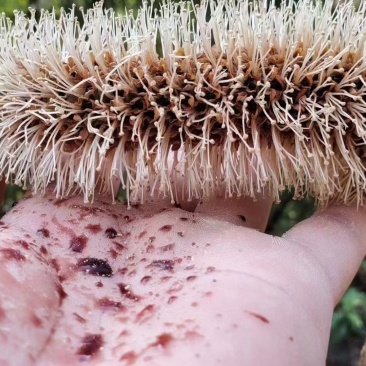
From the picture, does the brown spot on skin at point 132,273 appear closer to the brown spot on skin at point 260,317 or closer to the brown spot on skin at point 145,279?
the brown spot on skin at point 145,279

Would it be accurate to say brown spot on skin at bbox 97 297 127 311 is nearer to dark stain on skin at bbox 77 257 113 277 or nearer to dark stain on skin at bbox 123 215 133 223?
dark stain on skin at bbox 77 257 113 277

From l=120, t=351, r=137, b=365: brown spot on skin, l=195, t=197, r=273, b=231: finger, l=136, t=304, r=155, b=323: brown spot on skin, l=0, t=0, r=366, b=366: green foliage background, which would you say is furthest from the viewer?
l=0, t=0, r=366, b=366: green foliage background

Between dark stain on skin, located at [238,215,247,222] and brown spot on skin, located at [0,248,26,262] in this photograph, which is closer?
brown spot on skin, located at [0,248,26,262]

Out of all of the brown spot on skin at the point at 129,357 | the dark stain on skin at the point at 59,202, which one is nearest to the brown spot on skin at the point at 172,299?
the brown spot on skin at the point at 129,357

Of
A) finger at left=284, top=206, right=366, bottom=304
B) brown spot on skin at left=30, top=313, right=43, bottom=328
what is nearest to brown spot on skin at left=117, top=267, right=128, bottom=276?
brown spot on skin at left=30, top=313, right=43, bottom=328

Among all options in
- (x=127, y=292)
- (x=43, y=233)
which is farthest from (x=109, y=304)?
(x=43, y=233)

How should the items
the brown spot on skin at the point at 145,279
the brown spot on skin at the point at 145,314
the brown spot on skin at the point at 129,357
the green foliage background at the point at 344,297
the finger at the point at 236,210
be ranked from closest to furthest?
the brown spot on skin at the point at 129,357
the brown spot on skin at the point at 145,314
the brown spot on skin at the point at 145,279
the finger at the point at 236,210
the green foliage background at the point at 344,297
